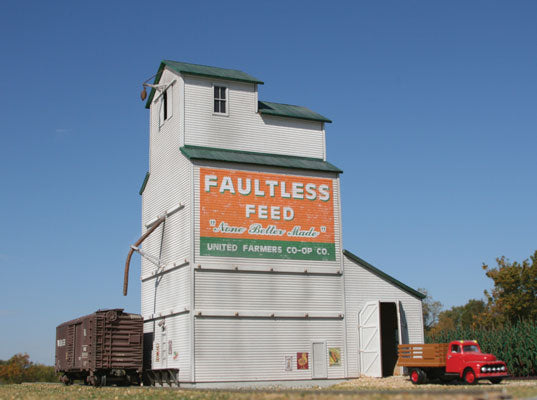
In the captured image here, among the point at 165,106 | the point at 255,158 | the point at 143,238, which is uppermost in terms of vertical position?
the point at 165,106

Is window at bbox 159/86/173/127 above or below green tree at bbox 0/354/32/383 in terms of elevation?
above

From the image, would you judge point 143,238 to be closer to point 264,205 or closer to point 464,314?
point 264,205

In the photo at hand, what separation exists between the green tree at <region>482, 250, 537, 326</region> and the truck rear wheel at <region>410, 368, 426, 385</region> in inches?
1510

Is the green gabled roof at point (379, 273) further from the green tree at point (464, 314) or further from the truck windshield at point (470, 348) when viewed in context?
the green tree at point (464, 314)

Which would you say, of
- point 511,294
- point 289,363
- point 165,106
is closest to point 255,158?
point 165,106

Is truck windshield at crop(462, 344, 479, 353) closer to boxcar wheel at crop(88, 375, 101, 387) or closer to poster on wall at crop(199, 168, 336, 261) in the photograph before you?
poster on wall at crop(199, 168, 336, 261)

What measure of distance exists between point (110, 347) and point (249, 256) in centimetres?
936

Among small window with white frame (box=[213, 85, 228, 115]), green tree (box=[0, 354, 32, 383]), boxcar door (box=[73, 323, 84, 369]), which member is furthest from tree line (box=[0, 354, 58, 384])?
small window with white frame (box=[213, 85, 228, 115])

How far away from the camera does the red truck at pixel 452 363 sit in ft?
104

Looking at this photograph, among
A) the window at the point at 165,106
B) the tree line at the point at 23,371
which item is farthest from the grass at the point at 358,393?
the tree line at the point at 23,371

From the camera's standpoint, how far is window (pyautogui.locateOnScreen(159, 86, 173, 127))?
4306cm

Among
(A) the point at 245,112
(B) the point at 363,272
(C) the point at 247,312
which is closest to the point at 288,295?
(C) the point at 247,312

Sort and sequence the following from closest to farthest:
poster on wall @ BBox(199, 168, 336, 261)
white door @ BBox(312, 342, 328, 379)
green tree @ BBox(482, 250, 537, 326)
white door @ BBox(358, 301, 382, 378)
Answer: poster on wall @ BBox(199, 168, 336, 261) < white door @ BBox(312, 342, 328, 379) < white door @ BBox(358, 301, 382, 378) < green tree @ BBox(482, 250, 537, 326)

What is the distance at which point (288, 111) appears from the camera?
146 feet
